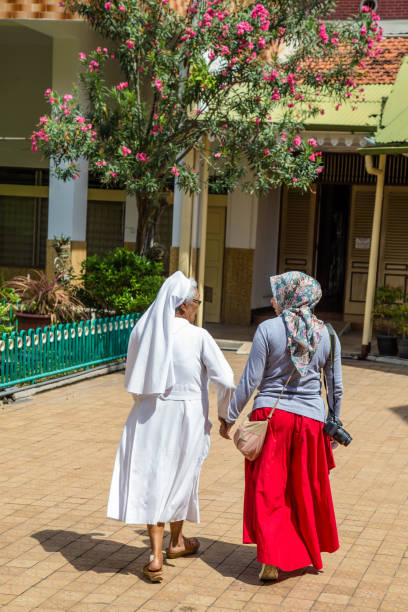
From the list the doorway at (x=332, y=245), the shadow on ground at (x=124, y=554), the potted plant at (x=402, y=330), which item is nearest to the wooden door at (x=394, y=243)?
the doorway at (x=332, y=245)

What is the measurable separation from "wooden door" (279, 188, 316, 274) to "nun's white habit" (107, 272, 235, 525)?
12.5 m

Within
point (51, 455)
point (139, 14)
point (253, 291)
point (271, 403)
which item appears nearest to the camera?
point (271, 403)

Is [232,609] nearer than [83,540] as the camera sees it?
Yes

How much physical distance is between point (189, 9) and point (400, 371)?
579 centimetres

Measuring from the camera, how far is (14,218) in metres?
17.4

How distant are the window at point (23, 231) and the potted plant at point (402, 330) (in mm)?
7509

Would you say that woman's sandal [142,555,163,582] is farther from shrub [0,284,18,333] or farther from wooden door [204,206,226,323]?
wooden door [204,206,226,323]

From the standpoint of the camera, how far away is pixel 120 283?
11797 mm

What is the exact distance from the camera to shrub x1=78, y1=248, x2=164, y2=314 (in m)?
11.7

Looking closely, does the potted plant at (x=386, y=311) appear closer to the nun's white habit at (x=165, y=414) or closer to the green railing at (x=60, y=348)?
the green railing at (x=60, y=348)

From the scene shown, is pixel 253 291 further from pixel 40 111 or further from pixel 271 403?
pixel 271 403

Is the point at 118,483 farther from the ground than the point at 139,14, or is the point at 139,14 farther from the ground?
the point at 139,14

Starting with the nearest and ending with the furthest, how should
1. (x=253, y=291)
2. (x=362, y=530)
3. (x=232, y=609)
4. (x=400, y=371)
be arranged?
(x=232, y=609) → (x=362, y=530) → (x=400, y=371) → (x=253, y=291)

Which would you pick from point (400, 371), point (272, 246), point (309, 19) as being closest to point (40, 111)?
point (272, 246)
